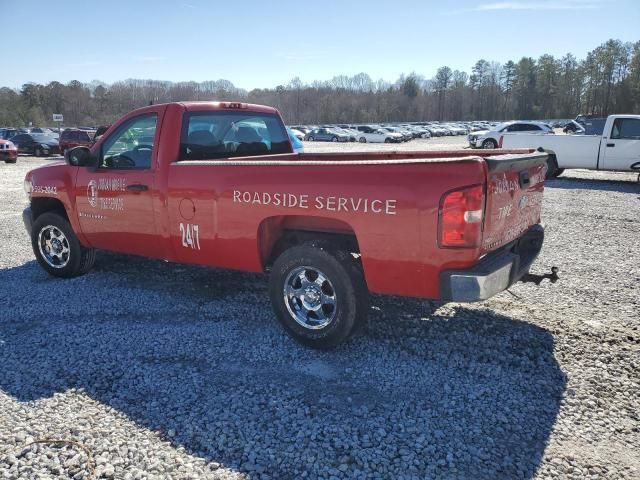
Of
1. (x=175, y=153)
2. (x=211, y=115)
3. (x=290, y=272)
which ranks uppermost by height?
(x=211, y=115)

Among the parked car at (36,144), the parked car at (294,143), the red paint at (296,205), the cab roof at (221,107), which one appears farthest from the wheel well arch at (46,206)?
the parked car at (36,144)

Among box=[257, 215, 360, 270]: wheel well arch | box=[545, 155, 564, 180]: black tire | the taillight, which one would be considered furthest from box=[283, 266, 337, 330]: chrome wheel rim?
box=[545, 155, 564, 180]: black tire

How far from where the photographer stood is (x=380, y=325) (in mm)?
4508

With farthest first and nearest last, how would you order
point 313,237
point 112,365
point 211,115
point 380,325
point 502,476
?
point 211,115 < point 380,325 < point 313,237 < point 112,365 < point 502,476

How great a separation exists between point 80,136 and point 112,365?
91.2 ft

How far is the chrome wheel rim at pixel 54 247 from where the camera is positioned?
19.2ft

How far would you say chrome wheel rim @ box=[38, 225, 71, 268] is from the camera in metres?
5.86

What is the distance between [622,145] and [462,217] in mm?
14539

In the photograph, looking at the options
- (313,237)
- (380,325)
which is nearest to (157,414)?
(313,237)

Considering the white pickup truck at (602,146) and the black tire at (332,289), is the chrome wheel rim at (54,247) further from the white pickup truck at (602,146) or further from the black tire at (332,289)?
the white pickup truck at (602,146)

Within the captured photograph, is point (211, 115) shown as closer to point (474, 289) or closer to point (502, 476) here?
point (474, 289)

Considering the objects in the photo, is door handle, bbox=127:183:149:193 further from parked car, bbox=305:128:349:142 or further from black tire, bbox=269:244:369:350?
parked car, bbox=305:128:349:142

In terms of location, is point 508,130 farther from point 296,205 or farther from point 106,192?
point 296,205

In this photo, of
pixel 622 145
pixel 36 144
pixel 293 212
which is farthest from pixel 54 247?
pixel 36 144
